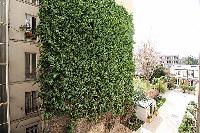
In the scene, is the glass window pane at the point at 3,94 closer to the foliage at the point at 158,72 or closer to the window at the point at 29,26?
Answer: the window at the point at 29,26

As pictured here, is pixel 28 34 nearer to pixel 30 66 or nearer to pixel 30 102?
pixel 30 66

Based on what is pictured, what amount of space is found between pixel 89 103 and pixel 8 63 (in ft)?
18.6

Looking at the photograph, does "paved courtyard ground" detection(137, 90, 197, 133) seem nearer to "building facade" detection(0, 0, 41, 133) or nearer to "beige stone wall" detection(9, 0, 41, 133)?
"building facade" detection(0, 0, 41, 133)

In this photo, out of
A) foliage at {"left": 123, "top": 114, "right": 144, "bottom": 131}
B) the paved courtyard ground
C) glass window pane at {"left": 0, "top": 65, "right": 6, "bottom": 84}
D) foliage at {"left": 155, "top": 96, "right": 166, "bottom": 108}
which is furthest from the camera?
foliage at {"left": 155, "top": 96, "right": 166, "bottom": 108}

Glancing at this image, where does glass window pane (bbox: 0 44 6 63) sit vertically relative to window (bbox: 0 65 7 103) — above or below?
above

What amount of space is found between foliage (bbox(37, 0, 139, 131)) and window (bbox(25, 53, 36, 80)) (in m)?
5.49

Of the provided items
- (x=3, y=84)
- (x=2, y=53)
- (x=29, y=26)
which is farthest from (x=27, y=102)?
(x=29, y=26)

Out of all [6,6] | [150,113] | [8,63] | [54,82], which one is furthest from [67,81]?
[150,113]

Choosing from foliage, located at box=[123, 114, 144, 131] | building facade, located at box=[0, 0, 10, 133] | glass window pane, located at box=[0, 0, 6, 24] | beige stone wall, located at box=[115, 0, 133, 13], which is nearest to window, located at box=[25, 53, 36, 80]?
building facade, located at box=[0, 0, 10, 133]

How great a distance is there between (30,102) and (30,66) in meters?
2.18

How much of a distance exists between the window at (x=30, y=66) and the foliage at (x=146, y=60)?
2092cm

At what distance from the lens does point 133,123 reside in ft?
54.0

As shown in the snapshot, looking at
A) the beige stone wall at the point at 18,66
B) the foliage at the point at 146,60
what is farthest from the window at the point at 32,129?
the foliage at the point at 146,60

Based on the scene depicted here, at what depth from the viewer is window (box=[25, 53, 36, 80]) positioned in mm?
14852
